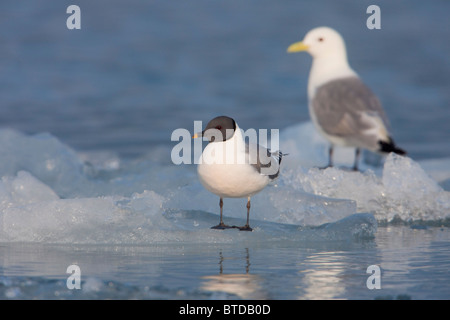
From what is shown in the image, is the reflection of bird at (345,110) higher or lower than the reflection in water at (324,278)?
higher

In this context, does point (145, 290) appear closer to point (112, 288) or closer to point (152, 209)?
point (112, 288)

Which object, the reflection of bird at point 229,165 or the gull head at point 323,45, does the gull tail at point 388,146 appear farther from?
the reflection of bird at point 229,165

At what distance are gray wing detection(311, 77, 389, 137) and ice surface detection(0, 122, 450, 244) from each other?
0.54 meters

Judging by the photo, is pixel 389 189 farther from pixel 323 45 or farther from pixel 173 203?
pixel 323 45

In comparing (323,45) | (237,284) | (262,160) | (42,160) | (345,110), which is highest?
(323,45)

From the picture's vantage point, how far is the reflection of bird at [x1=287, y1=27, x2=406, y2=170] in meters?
7.63

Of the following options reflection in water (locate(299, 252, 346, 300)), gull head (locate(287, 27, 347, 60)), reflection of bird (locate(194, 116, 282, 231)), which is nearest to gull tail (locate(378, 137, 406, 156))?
gull head (locate(287, 27, 347, 60))

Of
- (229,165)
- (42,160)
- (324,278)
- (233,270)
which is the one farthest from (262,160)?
(42,160)

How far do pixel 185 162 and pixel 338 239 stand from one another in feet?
13.5

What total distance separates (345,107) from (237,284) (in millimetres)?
4143

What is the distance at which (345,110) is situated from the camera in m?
7.76

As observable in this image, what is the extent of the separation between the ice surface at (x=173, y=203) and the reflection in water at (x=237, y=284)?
3.05 ft

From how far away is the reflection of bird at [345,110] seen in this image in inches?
301

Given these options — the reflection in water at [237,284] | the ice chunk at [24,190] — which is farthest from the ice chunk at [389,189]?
the reflection in water at [237,284]
